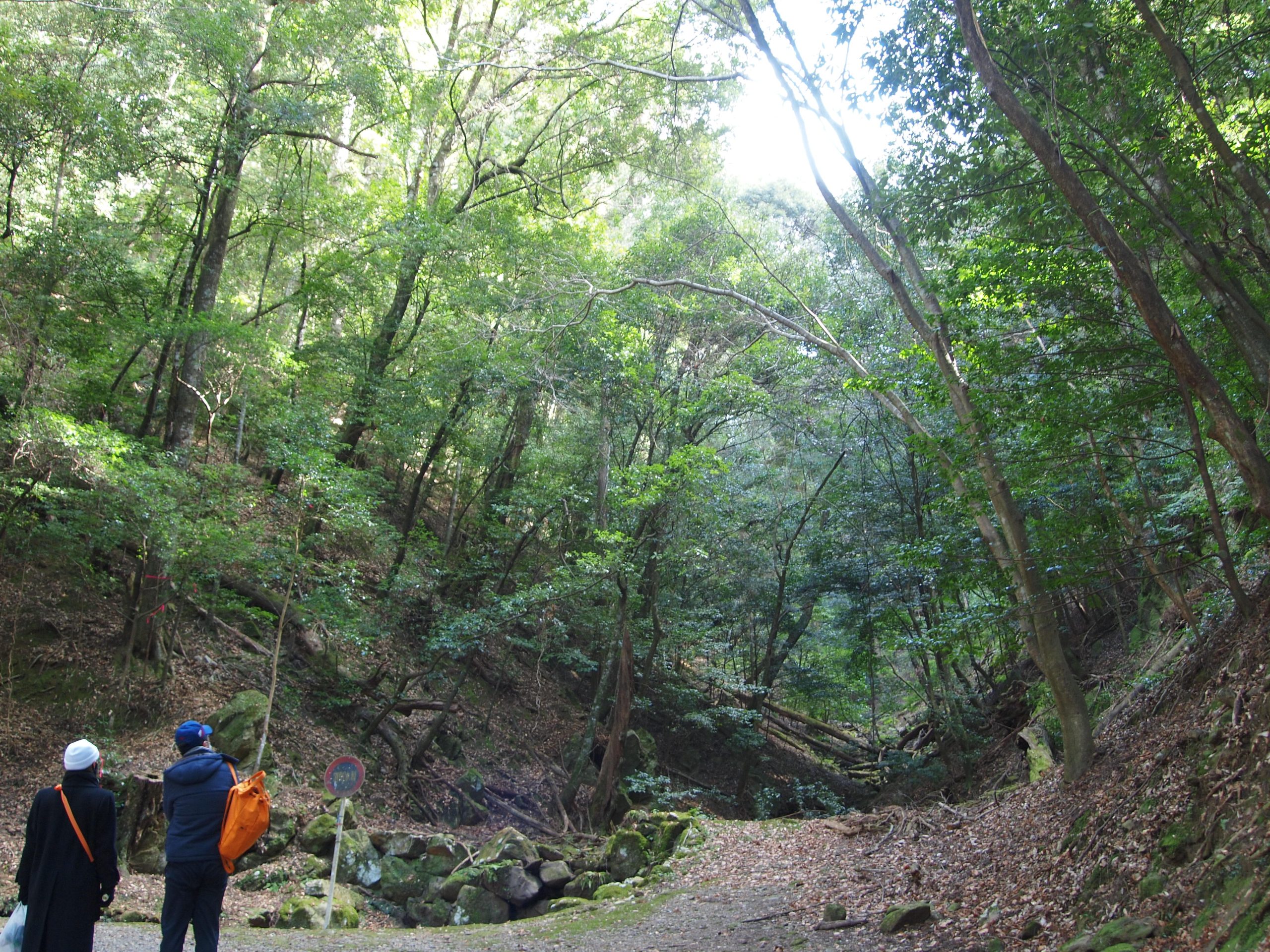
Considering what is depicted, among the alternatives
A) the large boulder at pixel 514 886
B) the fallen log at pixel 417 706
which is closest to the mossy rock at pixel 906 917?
the large boulder at pixel 514 886

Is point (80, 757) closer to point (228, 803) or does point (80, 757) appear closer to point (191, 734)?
point (191, 734)

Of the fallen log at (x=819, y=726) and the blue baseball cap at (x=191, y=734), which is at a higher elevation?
the blue baseball cap at (x=191, y=734)

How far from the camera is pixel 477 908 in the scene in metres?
8.90

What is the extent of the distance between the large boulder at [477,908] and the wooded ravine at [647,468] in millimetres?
119

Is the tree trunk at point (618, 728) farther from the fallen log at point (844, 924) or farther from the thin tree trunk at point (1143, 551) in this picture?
the thin tree trunk at point (1143, 551)

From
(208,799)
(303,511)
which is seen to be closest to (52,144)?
(303,511)

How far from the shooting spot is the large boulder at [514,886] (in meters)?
9.20

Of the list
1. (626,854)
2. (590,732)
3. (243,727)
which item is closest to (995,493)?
(626,854)

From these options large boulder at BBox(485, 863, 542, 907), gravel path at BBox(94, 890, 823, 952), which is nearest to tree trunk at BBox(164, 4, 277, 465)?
gravel path at BBox(94, 890, 823, 952)

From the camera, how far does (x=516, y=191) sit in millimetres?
18156

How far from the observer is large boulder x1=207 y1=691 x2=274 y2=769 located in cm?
1042

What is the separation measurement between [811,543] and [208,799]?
46.7ft

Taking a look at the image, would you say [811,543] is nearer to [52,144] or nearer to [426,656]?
[426,656]

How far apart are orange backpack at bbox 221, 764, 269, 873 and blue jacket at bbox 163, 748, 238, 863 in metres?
0.04
